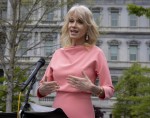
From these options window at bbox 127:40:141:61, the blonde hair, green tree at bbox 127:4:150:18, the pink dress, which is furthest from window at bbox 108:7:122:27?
the pink dress

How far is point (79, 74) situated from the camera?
2.69 m

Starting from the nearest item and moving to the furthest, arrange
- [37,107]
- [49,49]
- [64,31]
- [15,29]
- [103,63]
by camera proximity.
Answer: [37,107] < [103,63] < [64,31] < [15,29] < [49,49]

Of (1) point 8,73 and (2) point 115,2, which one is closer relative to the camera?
(1) point 8,73

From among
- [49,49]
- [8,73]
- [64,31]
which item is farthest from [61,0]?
[49,49]

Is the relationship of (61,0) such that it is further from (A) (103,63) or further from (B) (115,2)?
(B) (115,2)

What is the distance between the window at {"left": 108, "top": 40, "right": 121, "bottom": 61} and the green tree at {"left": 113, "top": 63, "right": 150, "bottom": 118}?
6988 millimetres

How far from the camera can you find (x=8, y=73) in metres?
16.0

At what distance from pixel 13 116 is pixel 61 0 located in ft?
45.3

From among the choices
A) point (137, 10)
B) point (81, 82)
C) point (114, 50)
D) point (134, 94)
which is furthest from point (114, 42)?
point (81, 82)

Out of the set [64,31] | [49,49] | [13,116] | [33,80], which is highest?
[64,31]

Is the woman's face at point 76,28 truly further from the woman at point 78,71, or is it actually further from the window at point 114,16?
the window at point 114,16

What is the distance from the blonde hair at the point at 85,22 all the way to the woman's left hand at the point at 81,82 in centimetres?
34

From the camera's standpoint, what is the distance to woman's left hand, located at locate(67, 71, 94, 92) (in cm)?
256

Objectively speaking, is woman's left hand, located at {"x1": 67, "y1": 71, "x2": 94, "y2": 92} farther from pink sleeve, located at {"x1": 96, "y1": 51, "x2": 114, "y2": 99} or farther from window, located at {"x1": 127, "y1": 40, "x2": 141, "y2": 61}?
window, located at {"x1": 127, "y1": 40, "x2": 141, "y2": 61}
